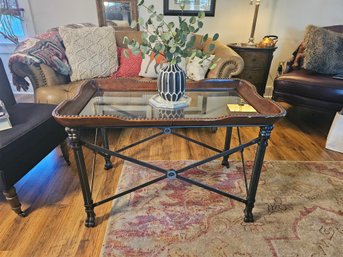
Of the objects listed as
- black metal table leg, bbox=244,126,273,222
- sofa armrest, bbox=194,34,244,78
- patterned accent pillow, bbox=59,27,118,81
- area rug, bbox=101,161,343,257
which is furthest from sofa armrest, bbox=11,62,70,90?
black metal table leg, bbox=244,126,273,222

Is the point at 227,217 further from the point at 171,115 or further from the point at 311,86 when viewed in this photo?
the point at 311,86

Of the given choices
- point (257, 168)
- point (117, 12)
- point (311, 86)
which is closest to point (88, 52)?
point (117, 12)

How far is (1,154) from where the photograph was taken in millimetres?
1146

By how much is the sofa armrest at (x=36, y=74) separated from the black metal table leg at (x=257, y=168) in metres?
1.83

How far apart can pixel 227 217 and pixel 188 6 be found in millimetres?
2486

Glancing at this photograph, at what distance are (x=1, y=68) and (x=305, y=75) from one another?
2.65 meters

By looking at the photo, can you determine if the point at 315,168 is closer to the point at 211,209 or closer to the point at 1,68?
the point at 211,209

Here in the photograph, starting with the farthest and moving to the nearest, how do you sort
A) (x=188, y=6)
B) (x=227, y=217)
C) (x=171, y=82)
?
(x=188, y=6)
(x=227, y=217)
(x=171, y=82)

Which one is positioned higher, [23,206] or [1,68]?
[1,68]

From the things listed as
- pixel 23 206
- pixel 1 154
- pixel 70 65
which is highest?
pixel 70 65

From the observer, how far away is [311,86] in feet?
7.11

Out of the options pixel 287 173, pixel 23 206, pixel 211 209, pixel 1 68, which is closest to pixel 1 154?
pixel 23 206

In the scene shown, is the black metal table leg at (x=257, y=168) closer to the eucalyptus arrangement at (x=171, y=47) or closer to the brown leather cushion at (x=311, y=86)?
the eucalyptus arrangement at (x=171, y=47)

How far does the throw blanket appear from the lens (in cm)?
191
